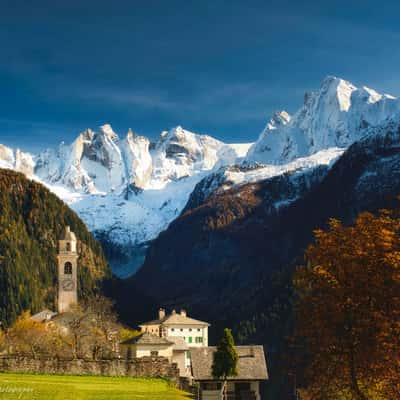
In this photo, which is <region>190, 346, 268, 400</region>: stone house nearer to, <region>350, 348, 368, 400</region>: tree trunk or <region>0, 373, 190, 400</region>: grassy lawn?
<region>0, 373, 190, 400</region>: grassy lawn

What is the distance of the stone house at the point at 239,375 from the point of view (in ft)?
342

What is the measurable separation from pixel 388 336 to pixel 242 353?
183 ft

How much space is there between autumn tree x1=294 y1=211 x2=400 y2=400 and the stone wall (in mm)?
25864

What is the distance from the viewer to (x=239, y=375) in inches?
4146

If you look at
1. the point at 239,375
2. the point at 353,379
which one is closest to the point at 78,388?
the point at 353,379

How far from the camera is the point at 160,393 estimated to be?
2761 inches

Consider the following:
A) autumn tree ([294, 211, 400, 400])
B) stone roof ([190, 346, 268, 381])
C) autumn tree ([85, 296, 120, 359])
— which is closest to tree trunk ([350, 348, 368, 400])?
autumn tree ([294, 211, 400, 400])

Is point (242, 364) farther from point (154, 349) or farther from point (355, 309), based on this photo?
point (355, 309)

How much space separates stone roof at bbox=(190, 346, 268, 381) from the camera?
105438 mm

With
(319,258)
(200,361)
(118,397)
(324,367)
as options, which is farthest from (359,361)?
(200,361)

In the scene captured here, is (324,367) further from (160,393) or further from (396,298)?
(160,393)

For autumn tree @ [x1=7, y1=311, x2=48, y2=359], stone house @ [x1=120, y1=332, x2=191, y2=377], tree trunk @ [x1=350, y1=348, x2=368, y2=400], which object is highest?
autumn tree @ [x1=7, y1=311, x2=48, y2=359]

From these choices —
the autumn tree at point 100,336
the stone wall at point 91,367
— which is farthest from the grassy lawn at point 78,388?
the autumn tree at point 100,336

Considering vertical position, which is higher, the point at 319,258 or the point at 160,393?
the point at 319,258
